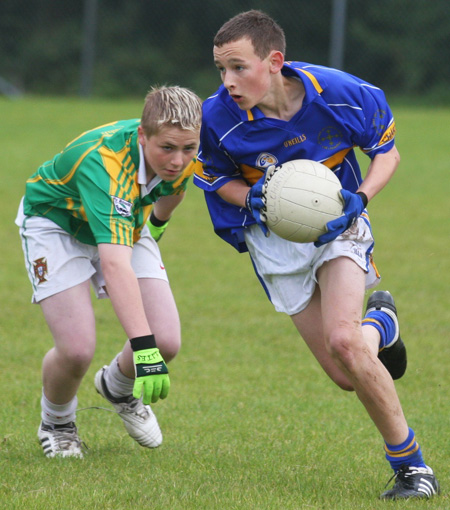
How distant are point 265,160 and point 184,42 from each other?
1119 inches

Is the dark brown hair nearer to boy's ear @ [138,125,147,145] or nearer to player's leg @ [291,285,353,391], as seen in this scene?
boy's ear @ [138,125,147,145]

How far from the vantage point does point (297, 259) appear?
14.2 feet

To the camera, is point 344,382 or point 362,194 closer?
point 362,194

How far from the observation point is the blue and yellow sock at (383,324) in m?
4.41

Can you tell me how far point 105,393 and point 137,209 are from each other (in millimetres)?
1066

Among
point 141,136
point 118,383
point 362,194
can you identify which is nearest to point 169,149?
point 141,136

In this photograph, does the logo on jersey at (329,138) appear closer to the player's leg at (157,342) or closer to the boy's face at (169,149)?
the boy's face at (169,149)

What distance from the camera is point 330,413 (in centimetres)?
537

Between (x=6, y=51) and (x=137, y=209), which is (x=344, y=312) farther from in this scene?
(x=6, y=51)

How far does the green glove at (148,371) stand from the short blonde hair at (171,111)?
95cm

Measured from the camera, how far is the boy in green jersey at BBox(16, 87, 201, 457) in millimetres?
3896

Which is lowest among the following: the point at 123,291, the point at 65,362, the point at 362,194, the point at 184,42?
the point at 184,42

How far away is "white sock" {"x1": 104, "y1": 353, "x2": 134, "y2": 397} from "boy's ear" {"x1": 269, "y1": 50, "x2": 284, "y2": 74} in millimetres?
1695

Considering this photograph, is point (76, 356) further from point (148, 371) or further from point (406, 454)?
point (406, 454)
